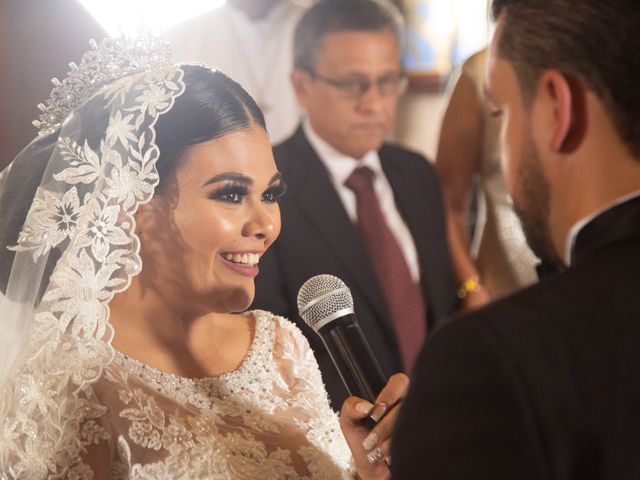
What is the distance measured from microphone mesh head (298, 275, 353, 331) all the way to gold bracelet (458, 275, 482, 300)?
590mm

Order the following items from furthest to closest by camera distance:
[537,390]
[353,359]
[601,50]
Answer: [353,359]
[601,50]
[537,390]

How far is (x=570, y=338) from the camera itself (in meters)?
0.84

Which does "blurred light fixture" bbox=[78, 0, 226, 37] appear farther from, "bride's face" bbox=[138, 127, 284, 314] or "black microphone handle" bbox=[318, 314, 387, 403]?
"black microphone handle" bbox=[318, 314, 387, 403]

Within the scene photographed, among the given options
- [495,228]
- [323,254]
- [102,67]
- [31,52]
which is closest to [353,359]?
[323,254]

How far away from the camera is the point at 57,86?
1.22m

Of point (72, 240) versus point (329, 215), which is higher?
point (72, 240)

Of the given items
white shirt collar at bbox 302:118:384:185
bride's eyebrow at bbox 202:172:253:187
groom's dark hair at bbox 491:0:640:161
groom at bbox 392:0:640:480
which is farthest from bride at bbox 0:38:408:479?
groom's dark hair at bbox 491:0:640:161

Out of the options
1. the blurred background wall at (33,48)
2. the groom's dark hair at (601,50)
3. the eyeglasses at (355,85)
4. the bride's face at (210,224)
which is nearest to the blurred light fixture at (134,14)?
the blurred background wall at (33,48)

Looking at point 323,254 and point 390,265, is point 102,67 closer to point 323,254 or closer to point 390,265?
point 323,254

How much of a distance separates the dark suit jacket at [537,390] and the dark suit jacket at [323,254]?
1.23ft

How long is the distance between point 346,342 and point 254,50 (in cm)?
62

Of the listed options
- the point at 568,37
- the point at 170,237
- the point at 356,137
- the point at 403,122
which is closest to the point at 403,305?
the point at 356,137

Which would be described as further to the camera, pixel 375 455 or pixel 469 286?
pixel 469 286

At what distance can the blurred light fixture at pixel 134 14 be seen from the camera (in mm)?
1220
